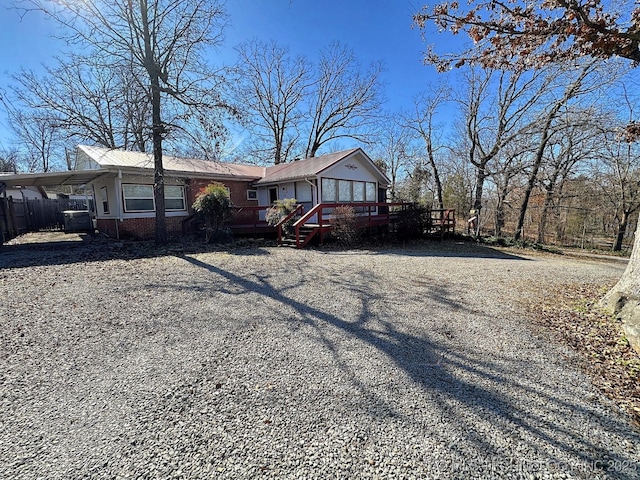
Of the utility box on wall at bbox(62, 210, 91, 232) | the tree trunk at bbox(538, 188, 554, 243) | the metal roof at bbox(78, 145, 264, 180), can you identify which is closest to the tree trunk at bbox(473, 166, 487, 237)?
the tree trunk at bbox(538, 188, 554, 243)

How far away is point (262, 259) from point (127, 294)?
365cm

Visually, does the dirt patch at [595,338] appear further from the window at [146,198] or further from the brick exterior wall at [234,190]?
the window at [146,198]

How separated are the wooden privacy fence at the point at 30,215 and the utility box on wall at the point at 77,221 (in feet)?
6.08

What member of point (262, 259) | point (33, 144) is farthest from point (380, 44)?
point (33, 144)

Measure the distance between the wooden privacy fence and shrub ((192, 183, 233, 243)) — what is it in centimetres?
788

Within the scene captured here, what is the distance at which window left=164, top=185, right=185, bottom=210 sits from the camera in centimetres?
1272

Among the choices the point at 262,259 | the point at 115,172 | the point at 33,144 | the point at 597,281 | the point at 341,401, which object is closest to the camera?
the point at 341,401

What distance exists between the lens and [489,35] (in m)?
4.33

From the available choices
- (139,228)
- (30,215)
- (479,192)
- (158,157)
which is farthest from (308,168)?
(30,215)

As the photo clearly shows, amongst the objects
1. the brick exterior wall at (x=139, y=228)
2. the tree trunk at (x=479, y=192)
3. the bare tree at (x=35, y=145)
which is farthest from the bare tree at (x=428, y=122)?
the bare tree at (x=35, y=145)

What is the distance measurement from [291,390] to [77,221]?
17.8m

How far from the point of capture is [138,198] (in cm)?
1190

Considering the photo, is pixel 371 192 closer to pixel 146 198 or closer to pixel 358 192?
pixel 358 192

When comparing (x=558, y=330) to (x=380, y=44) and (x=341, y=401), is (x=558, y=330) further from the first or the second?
(x=380, y=44)
